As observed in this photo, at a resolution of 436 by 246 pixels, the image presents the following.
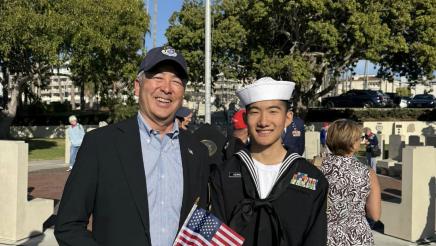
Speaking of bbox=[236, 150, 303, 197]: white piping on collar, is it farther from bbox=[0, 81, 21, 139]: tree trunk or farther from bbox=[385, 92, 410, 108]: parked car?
bbox=[385, 92, 410, 108]: parked car

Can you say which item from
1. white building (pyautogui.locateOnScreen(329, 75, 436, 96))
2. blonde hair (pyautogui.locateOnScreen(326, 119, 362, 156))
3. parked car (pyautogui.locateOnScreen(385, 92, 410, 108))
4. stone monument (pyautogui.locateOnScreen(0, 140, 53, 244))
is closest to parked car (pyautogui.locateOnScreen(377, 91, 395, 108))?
parked car (pyautogui.locateOnScreen(385, 92, 410, 108))

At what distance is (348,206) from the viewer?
3516 mm

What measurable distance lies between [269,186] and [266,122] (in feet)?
1.02

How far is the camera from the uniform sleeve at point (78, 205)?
83.9 inches

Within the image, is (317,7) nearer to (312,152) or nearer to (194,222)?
(312,152)

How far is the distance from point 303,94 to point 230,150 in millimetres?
25089

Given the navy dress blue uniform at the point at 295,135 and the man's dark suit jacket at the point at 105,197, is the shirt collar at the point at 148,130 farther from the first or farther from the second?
the navy dress blue uniform at the point at 295,135

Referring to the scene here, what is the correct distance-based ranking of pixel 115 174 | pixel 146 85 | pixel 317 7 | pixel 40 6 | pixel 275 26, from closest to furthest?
pixel 115 174
pixel 146 85
pixel 40 6
pixel 317 7
pixel 275 26

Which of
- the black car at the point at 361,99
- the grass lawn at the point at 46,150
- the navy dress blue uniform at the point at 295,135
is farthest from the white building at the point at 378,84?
the navy dress blue uniform at the point at 295,135

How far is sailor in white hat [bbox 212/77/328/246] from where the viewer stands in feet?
7.75

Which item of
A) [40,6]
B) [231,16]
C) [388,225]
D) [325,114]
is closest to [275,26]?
[231,16]

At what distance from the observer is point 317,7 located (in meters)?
22.8

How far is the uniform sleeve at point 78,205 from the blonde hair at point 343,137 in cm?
209

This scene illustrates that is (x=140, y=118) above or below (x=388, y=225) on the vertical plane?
above
